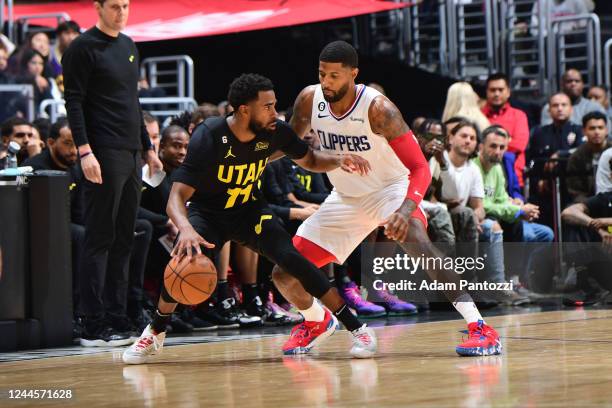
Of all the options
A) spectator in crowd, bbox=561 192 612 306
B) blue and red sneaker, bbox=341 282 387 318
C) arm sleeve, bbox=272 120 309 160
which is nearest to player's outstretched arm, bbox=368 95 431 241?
arm sleeve, bbox=272 120 309 160

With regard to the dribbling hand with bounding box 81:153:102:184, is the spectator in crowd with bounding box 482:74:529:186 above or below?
above

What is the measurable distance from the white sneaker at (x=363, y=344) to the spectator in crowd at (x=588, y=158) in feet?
17.6

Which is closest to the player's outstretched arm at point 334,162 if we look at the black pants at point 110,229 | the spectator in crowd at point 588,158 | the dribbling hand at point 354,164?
the dribbling hand at point 354,164

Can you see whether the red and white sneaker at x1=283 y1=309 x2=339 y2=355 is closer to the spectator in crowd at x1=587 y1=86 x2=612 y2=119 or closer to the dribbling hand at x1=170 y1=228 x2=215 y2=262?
the dribbling hand at x1=170 y1=228 x2=215 y2=262

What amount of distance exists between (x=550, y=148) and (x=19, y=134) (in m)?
6.22

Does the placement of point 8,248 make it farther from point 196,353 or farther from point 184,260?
point 184,260

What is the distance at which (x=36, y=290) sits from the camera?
802cm

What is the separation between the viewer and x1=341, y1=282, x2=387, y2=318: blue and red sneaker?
1026 cm

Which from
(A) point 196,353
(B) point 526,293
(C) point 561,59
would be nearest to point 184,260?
(A) point 196,353

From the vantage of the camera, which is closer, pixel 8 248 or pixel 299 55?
pixel 8 248

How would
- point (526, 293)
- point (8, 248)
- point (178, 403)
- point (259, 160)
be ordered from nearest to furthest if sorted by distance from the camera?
1. point (178, 403)
2. point (259, 160)
3. point (8, 248)
4. point (526, 293)

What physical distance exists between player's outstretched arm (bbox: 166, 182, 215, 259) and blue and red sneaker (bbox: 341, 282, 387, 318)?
394 centimetres

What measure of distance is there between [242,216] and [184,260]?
70 centimetres

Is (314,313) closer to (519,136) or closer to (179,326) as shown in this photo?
(179,326)
